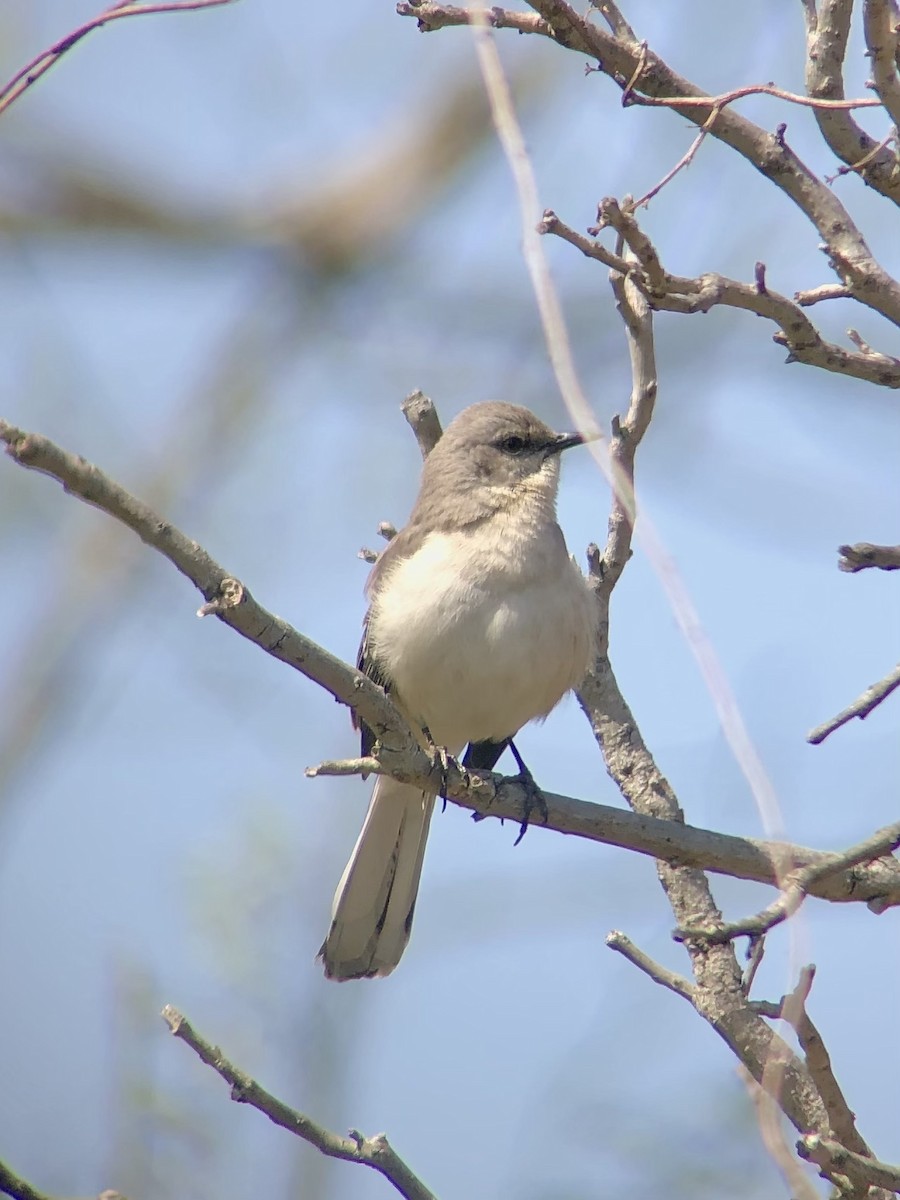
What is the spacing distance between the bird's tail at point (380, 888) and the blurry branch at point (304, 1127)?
228 cm

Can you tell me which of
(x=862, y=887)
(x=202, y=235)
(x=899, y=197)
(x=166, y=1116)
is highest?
(x=202, y=235)

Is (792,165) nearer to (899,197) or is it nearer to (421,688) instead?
(899,197)

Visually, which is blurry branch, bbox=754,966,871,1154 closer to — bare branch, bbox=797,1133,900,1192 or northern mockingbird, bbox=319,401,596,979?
bare branch, bbox=797,1133,900,1192

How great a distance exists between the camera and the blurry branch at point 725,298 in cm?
274

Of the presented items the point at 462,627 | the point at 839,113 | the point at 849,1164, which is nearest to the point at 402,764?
the point at 849,1164

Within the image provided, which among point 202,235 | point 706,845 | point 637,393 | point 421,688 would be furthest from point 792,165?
point 202,235

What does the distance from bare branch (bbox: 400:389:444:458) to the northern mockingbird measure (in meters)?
0.11

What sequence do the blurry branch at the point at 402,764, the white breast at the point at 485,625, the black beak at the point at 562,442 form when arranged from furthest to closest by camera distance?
the black beak at the point at 562,442 → the white breast at the point at 485,625 → the blurry branch at the point at 402,764

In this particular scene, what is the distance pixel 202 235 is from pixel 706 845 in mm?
3704

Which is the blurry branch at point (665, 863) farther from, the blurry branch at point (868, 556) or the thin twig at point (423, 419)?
the thin twig at point (423, 419)

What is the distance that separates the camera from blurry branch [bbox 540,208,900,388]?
2.74 meters

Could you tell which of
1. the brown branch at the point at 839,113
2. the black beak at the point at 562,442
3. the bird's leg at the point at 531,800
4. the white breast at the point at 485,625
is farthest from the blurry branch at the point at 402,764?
the black beak at the point at 562,442

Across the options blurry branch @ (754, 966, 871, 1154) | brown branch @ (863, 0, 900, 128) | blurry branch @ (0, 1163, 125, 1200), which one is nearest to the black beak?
brown branch @ (863, 0, 900, 128)

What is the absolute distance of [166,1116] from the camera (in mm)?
5055
